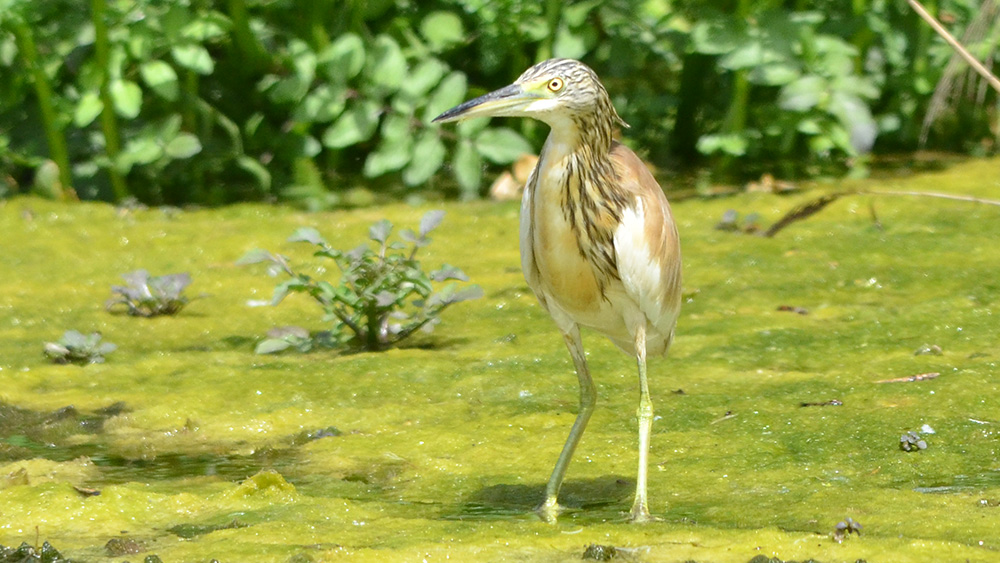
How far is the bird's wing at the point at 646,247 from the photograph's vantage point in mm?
3725

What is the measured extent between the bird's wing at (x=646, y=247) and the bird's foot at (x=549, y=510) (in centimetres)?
65

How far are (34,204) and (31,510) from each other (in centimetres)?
434

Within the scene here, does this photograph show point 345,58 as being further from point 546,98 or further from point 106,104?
point 546,98

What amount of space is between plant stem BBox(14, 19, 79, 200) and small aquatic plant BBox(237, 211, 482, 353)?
9.19ft

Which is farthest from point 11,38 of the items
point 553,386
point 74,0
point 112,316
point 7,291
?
point 553,386

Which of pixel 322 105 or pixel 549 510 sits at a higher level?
pixel 322 105

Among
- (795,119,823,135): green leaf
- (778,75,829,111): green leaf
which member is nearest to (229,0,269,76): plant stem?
(778,75,829,111): green leaf

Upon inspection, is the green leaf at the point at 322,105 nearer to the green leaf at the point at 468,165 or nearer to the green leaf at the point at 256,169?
the green leaf at the point at 256,169

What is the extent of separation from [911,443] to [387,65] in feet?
14.2

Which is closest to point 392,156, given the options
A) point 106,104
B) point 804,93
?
point 106,104

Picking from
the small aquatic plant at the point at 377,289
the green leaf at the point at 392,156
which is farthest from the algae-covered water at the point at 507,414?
the green leaf at the point at 392,156

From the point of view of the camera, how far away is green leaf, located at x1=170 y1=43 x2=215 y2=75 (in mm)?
6930

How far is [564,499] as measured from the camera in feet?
12.7

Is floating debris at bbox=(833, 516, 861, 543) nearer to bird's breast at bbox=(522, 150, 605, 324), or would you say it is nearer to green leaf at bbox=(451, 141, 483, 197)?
bird's breast at bbox=(522, 150, 605, 324)
